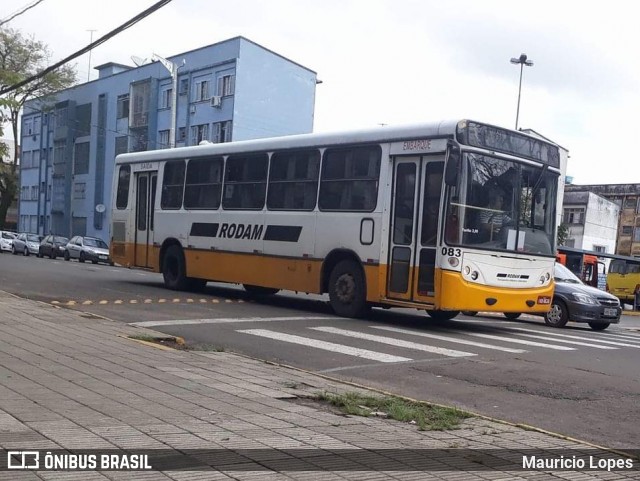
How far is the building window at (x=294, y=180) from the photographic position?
50.4 feet

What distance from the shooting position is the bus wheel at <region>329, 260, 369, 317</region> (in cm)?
1425

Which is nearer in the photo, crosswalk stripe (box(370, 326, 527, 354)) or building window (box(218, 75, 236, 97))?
crosswalk stripe (box(370, 326, 527, 354))

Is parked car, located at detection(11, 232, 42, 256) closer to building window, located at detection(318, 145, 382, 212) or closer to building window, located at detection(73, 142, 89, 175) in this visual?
building window, located at detection(73, 142, 89, 175)

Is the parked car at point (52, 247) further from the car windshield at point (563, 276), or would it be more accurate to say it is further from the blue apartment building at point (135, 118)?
the car windshield at point (563, 276)

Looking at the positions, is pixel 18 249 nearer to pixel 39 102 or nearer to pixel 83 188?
pixel 83 188

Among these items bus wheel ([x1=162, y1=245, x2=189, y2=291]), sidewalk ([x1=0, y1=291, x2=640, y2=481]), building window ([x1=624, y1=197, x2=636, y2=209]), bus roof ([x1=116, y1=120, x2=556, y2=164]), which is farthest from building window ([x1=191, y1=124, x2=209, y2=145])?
building window ([x1=624, y1=197, x2=636, y2=209])

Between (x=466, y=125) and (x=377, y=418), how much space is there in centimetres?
737

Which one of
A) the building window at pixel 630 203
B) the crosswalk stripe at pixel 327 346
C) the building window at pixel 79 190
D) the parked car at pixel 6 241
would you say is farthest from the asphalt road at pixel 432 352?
the building window at pixel 630 203

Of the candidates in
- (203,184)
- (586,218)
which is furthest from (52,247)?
(586,218)

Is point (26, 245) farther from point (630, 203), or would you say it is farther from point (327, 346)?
point (630, 203)

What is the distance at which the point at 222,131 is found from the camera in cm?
4584

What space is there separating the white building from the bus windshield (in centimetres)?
5499

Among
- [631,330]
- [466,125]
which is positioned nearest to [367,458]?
[466,125]

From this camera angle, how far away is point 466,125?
12.8 m
